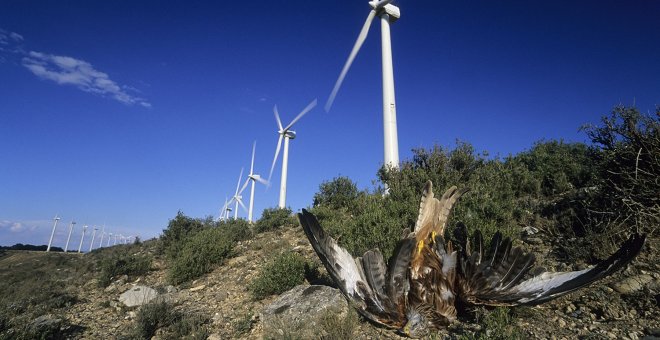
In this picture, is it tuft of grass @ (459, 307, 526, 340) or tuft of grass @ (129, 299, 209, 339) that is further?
tuft of grass @ (129, 299, 209, 339)

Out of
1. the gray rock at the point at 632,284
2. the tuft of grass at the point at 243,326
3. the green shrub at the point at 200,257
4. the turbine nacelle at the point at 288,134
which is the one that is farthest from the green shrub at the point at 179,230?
the turbine nacelle at the point at 288,134

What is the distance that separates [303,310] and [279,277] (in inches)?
74.7

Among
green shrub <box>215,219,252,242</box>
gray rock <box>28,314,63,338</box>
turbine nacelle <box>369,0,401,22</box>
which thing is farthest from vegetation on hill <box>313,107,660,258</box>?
turbine nacelle <box>369,0,401,22</box>

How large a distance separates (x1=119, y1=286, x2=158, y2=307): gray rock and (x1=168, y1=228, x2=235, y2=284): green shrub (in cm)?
113

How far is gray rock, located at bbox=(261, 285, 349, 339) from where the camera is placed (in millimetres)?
5957

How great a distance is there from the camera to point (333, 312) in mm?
6098

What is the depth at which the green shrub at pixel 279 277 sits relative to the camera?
8.07 metres

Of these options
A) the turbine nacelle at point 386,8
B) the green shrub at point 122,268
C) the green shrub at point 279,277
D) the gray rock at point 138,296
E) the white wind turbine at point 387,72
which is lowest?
the gray rock at point 138,296

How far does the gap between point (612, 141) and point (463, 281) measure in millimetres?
6329

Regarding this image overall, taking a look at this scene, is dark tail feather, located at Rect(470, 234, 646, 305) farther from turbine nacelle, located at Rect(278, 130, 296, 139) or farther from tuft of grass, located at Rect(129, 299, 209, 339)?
turbine nacelle, located at Rect(278, 130, 296, 139)

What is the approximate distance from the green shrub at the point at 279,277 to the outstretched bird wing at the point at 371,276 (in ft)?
9.28

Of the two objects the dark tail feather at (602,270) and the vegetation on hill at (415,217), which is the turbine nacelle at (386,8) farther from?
the dark tail feather at (602,270)

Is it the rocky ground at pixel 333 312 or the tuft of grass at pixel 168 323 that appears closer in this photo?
the rocky ground at pixel 333 312

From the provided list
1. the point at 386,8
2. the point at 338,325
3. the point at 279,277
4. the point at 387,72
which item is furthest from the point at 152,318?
the point at 386,8
